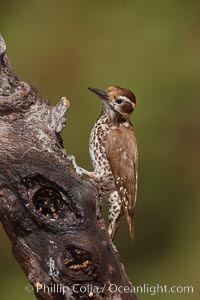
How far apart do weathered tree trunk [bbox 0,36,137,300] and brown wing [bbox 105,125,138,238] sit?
3.88 feet

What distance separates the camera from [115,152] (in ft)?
17.2

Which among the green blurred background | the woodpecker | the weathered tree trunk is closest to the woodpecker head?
the woodpecker

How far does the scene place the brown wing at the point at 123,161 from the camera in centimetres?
515

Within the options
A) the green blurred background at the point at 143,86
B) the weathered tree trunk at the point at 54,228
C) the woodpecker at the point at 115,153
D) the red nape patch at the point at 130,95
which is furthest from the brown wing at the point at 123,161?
the green blurred background at the point at 143,86

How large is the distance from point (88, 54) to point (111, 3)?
56 cm

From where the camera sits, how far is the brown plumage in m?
5.17

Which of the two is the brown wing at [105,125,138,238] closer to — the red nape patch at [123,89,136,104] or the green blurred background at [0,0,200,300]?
the red nape patch at [123,89,136,104]

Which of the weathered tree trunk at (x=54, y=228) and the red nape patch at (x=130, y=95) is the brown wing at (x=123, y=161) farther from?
the weathered tree trunk at (x=54, y=228)

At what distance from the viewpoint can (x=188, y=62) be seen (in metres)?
7.76

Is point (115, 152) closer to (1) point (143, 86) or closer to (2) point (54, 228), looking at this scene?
(2) point (54, 228)

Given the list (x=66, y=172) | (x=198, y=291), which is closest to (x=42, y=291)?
(x=66, y=172)

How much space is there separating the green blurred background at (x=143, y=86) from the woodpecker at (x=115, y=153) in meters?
1.91

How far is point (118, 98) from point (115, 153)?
239mm

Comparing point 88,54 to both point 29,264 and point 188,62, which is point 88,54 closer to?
point 188,62
